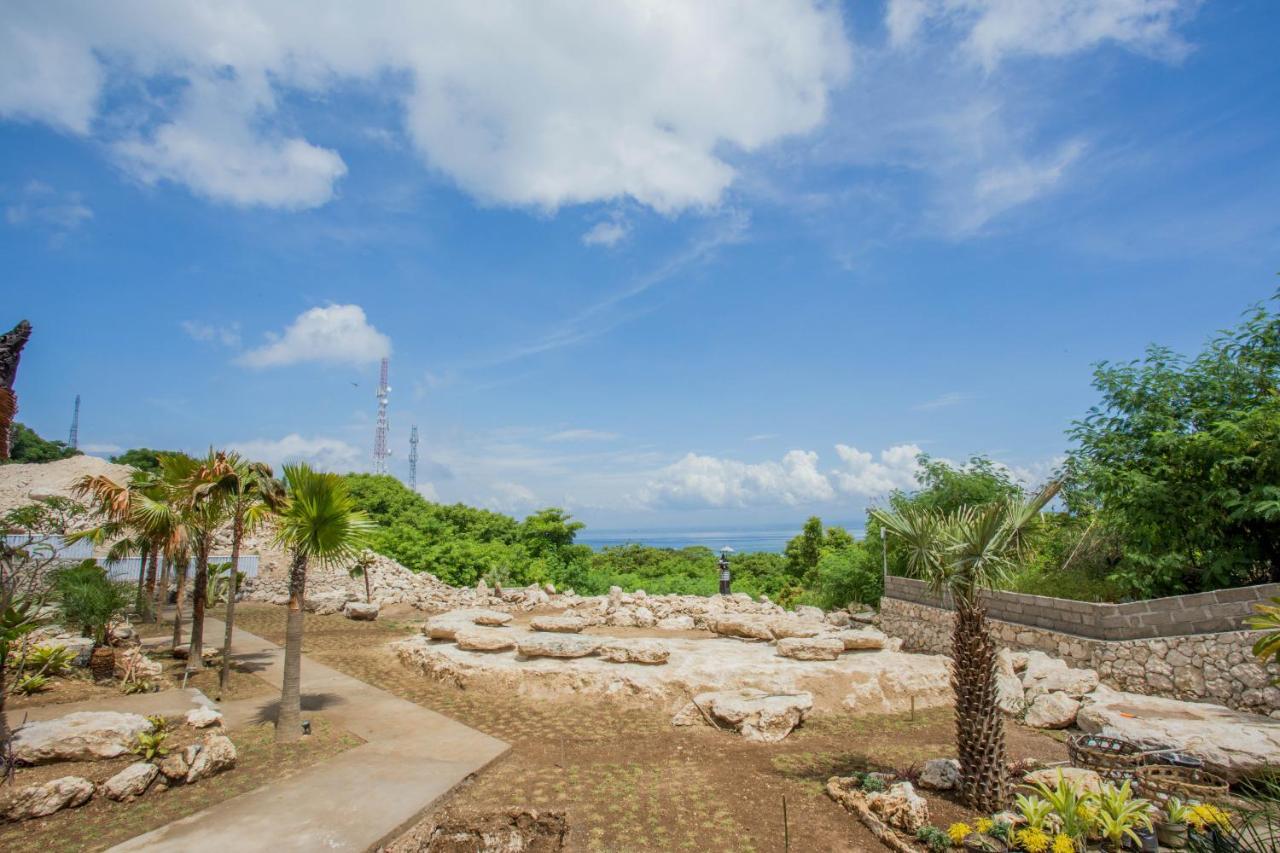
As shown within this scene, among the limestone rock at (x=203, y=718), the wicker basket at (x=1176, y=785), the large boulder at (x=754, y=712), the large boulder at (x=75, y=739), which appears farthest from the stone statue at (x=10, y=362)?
the wicker basket at (x=1176, y=785)

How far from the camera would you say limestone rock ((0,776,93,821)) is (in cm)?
633

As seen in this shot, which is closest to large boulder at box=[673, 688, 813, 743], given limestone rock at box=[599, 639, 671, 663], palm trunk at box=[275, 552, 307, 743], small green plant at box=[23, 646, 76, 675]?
limestone rock at box=[599, 639, 671, 663]

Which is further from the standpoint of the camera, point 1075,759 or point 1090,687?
point 1090,687

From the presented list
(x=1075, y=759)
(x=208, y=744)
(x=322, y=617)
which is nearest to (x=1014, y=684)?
(x=1075, y=759)

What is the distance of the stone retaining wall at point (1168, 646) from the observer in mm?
10164

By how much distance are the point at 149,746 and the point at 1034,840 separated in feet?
31.7

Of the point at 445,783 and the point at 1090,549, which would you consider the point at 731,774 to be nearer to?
the point at 445,783

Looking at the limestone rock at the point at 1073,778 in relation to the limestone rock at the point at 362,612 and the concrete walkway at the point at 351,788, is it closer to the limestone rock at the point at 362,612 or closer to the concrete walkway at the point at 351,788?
the concrete walkway at the point at 351,788

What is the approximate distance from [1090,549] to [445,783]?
16.1 metres

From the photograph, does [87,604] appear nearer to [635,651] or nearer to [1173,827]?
[635,651]

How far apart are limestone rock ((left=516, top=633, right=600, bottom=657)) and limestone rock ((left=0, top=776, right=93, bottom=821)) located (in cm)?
711

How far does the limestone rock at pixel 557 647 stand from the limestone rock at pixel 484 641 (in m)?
0.51

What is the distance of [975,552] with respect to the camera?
6766mm

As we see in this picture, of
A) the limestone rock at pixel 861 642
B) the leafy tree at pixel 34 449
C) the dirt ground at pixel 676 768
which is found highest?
the leafy tree at pixel 34 449
